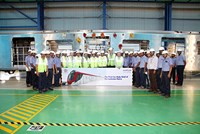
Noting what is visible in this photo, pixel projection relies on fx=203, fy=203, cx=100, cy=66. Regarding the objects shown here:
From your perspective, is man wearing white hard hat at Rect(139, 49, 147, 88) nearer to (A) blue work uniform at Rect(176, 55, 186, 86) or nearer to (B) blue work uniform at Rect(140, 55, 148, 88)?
(B) blue work uniform at Rect(140, 55, 148, 88)

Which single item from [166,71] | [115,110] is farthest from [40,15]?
[115,110]

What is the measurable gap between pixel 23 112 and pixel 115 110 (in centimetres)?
260

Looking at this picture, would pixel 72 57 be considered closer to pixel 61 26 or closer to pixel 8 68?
pixel 8 68

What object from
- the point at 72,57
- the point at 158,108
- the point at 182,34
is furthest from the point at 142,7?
the point at 158,108

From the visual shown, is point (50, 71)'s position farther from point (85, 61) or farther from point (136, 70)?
point (136, 70)

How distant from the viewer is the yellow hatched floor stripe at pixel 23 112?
4605mm

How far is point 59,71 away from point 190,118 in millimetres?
6516

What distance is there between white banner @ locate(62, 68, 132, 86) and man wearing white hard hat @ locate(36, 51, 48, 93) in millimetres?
1588

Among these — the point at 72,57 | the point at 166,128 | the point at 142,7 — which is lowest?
the point at 166,128

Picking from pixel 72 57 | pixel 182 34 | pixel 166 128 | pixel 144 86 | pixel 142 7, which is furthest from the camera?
pixel 142 7

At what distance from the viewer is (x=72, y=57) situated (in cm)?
1043


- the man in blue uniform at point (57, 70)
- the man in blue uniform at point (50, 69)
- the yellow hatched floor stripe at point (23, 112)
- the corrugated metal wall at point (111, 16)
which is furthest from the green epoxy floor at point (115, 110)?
the corrugated metal wall at point (111, 16)

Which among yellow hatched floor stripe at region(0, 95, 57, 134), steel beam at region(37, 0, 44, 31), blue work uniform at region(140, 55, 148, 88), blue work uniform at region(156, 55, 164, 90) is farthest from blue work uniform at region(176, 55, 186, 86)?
steel beam at region(37, 0, 44, 31)

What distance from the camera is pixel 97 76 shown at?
389 inches
